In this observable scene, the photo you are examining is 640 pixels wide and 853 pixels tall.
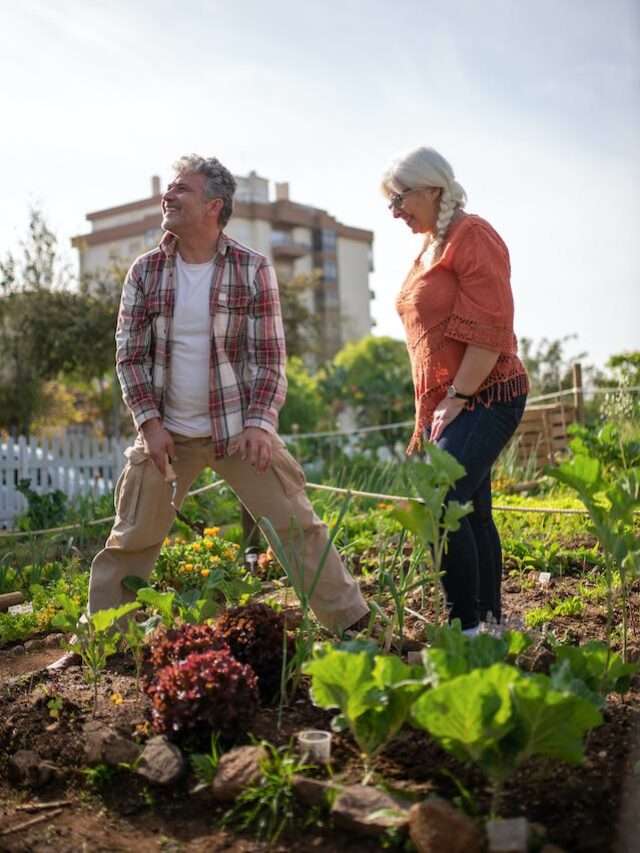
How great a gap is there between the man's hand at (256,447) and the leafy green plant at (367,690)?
1.18 metres

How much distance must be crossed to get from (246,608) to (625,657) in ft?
3.42

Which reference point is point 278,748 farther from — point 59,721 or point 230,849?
point 59,721

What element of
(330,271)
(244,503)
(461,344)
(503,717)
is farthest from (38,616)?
(330,271)

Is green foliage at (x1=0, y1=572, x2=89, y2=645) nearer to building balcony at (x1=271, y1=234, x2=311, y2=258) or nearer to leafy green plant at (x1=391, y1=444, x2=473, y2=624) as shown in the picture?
leafy green plant at (x1=391, y1=444, x2=473, y2=624)

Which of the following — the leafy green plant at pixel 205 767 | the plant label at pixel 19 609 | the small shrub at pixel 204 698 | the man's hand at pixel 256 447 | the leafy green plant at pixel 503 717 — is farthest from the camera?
the plant label at pixel 19 609

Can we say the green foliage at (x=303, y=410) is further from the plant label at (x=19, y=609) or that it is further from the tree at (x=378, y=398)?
the plant label at (x=19, y=609)

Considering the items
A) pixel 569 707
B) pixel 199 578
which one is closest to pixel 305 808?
pixel 569 707

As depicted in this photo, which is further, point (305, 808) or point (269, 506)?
point (269, 506)

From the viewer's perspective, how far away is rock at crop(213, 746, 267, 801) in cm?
205

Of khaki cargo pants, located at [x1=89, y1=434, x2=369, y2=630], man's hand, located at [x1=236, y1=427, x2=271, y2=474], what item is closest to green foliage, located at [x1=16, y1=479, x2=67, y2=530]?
khaki cargo pants, located at [x1=89, y1=434, x2=369, y2=630]

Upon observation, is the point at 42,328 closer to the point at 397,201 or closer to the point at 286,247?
the point at 397,201

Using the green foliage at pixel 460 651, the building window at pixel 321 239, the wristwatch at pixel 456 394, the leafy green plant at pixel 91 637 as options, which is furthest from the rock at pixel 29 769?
the building window at pixel 321 239

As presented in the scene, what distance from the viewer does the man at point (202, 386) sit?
3.23 metres

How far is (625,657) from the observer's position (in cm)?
268
